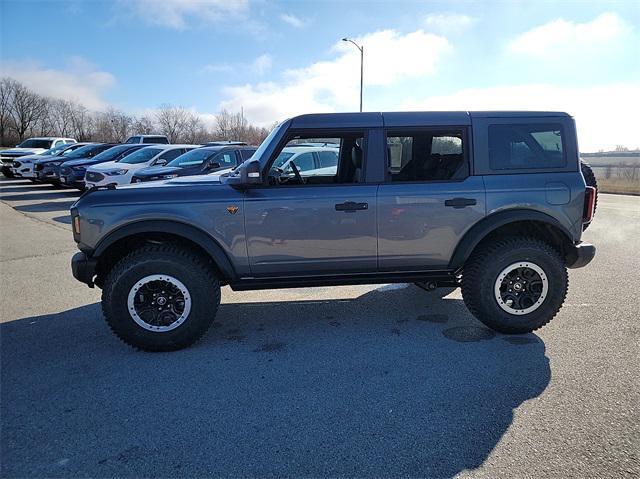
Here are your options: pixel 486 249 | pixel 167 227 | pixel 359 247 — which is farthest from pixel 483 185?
pixel 167 227

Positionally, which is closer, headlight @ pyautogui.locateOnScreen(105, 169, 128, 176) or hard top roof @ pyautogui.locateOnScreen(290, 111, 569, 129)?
hard top roof @ pyautogui.locateOnScreen(290, 111, 569, 129)

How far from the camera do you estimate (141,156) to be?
1387cm

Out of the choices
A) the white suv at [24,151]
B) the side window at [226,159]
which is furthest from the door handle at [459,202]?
the white suv at [24,151]

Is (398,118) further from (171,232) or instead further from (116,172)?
(116,172)

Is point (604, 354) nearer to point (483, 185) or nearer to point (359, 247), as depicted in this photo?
point (483, 185)

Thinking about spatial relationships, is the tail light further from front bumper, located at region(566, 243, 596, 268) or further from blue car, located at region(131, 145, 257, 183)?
blue car, located at region(131, 145, 257, 183)

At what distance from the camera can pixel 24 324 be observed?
171 inches

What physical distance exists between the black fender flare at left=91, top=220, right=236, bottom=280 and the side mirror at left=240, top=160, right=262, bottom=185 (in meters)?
0.61

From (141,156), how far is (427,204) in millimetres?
12436

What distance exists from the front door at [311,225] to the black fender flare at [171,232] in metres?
0.30

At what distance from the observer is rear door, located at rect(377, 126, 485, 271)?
3.81 m

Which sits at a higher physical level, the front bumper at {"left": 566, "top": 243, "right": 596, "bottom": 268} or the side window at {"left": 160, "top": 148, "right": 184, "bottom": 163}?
the side window at {"left": 160, "top": 148, "right": 184, "bottom": 163}

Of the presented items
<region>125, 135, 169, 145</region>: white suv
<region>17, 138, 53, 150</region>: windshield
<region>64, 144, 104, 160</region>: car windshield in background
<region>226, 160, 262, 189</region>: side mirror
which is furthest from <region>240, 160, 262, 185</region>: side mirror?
<region>17, 138, 53, 150</region>: windshield

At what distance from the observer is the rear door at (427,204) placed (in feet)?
12.5
